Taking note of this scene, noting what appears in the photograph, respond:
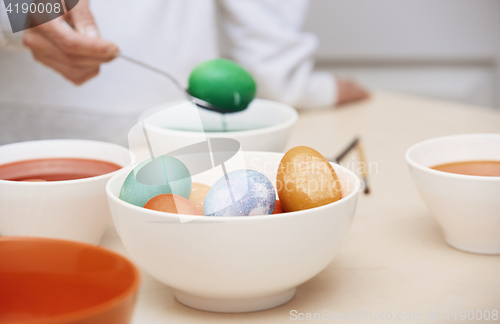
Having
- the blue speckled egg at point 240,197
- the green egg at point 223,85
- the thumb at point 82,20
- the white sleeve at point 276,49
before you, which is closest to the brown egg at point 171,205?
the blue speckled egg at point 240,197

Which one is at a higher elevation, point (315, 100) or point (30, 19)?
point (30, 19)

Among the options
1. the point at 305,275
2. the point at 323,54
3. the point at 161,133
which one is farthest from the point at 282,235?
the point at 323,54

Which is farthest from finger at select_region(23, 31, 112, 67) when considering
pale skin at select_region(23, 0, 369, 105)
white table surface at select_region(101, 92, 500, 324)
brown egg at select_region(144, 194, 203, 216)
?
brown egg at select_region(144, 194, 203, 216)

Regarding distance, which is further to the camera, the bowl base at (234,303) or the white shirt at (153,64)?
the white shirt at (153,64)

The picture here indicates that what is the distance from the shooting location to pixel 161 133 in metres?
0.53

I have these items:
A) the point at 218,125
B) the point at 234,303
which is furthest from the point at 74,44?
the point at 234,303

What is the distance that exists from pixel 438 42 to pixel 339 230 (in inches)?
56.3

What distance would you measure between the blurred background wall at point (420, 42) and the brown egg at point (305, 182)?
4.34ft

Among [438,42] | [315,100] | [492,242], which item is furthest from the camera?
[438,42]

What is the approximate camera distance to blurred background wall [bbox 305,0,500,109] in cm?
155

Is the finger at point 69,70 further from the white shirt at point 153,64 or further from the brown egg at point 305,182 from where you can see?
the brown egg at point 305,182

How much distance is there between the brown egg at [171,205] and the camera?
34cm

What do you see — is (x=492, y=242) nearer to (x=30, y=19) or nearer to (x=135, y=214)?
(x=135, y=214)

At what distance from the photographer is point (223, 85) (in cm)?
62
